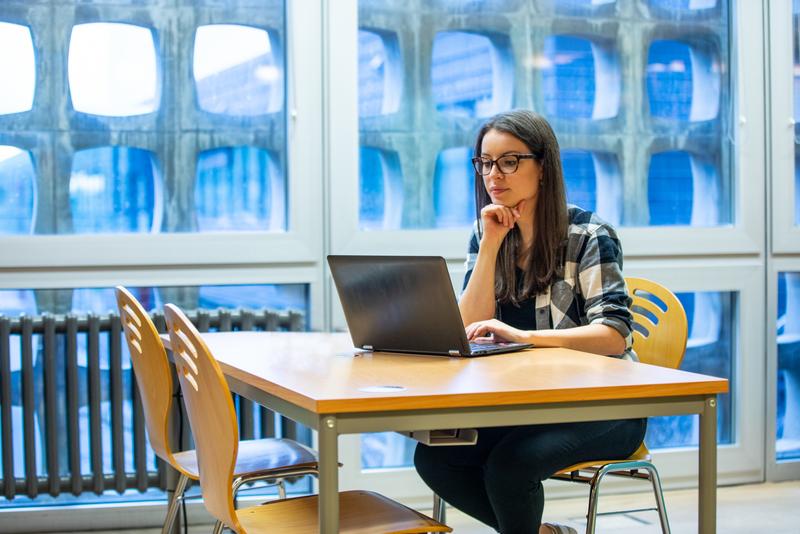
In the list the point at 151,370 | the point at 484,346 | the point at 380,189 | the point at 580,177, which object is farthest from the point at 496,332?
the point at 580,177

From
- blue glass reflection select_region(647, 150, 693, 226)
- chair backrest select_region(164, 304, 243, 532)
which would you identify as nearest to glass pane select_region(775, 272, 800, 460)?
blue glass reflection select_region(647, 150, 693, 226)

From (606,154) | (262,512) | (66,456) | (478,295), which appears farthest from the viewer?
(606,154)

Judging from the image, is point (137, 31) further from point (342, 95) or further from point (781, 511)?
point (781, 511)

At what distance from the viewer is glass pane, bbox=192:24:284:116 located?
11.5 feet

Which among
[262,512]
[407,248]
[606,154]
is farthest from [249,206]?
[262,512]

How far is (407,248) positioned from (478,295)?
1171mm

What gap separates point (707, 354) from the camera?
399 centimetres

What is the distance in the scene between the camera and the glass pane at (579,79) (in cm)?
377

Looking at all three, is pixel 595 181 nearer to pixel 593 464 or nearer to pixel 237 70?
pixel 237 70

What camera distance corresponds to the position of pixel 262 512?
75.0 inches

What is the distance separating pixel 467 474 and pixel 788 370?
2.33 meters

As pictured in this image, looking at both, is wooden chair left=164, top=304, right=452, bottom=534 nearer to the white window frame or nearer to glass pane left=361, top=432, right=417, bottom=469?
glass pane left=361, top=432, right=417, bottom=469

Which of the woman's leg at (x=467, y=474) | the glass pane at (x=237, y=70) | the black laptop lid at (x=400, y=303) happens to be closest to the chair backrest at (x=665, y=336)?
the woman's leg at (x=467, y=474)

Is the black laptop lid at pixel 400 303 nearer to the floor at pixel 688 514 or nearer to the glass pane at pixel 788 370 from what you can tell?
the floor at pixel 688 514
